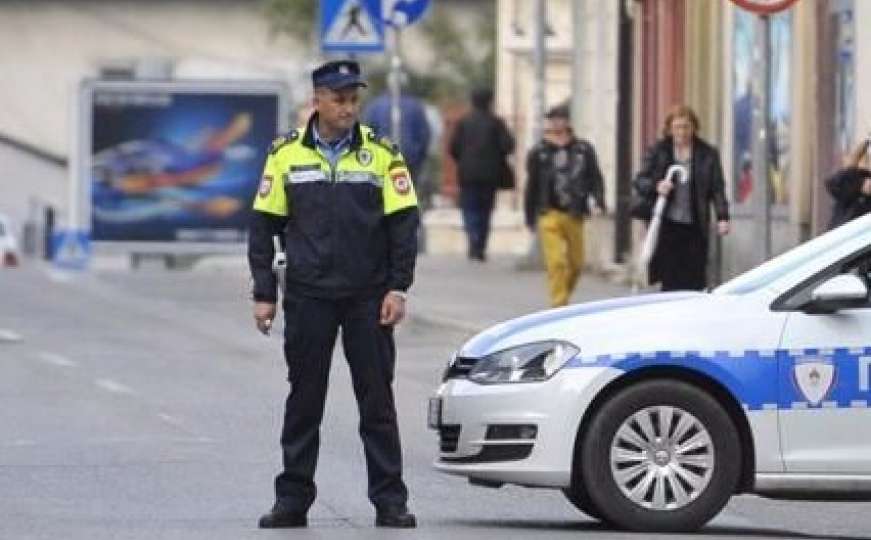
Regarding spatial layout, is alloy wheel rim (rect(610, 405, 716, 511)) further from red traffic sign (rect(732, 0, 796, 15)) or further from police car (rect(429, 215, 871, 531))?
red traffic sign (rect(732, 0, 796, 15))

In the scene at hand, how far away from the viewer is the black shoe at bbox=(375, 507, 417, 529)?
1229cm

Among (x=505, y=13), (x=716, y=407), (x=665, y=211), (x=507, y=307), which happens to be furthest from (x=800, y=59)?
(x=505, y=13)

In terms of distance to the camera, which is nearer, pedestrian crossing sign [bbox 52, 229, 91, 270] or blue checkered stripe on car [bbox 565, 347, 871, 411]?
blue checkered stripe on car [bbox 565, 347, 871, 411]

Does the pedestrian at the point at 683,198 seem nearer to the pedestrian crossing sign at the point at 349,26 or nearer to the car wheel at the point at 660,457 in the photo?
the pedestrian crossing sign at the point at 349,26

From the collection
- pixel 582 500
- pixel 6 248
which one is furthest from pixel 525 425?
pixel 6 248

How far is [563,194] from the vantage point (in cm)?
2378

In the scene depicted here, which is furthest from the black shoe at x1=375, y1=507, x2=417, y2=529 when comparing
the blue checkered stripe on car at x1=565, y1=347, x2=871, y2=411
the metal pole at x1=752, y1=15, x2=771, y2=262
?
the metal pole at x1=752, y1=15, x2=771, y2=262

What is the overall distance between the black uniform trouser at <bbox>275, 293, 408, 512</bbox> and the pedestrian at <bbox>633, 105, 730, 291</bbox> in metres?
8.58

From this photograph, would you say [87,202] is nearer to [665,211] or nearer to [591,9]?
[591,9]

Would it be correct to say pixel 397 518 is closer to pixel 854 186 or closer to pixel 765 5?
pixel 765 5

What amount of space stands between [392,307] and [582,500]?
3.55 feet

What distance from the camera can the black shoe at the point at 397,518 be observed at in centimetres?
1229

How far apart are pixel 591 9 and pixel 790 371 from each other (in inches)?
867

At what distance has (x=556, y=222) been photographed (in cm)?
2398
